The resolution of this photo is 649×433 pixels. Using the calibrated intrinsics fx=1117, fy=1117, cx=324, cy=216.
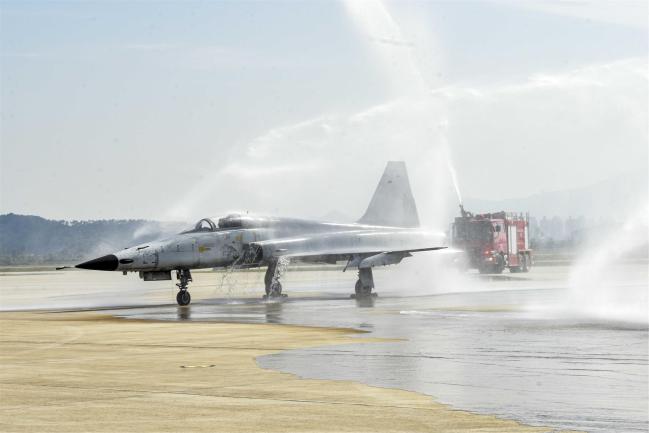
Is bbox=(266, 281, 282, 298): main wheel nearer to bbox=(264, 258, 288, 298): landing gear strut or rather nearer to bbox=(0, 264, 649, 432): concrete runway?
bbox=(264, 258, 288, 298): landing gear strut

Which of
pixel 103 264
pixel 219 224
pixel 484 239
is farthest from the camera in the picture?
pixel 484 239

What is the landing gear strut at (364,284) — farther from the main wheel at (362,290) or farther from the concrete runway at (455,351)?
the concrete runway at (455,351)

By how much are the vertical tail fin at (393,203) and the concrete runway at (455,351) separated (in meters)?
→ 9.17

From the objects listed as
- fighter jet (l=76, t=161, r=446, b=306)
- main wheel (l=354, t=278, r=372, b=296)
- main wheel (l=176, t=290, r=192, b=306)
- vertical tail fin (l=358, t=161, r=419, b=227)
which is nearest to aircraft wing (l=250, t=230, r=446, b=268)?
fighter jet (l=76, t=161, r=446, b=306)

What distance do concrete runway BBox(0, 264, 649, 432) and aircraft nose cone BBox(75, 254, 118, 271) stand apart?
1.63 meters

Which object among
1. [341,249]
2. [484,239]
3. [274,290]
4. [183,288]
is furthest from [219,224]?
[484,239]

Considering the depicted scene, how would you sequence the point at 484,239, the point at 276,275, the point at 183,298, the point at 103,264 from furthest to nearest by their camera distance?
the point at 484,239, the point at 276,275, the point at 183,298, the point at 103,264

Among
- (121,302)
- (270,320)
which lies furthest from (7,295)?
(270,320)

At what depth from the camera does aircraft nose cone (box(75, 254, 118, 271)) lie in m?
37.8

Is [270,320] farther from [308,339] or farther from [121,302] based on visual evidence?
[121,302]

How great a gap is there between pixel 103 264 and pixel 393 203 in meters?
17.4

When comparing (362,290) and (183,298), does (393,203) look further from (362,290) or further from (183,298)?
(183,298)

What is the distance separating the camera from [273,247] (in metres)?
43.4

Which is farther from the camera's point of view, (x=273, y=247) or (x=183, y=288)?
(x=273, y=247)
